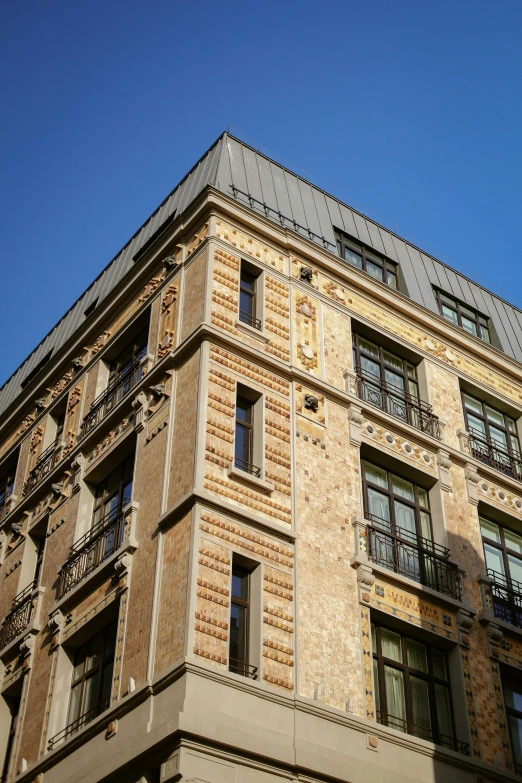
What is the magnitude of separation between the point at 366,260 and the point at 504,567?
9642 millimetres

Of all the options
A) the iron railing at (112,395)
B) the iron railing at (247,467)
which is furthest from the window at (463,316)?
the iron railing at (247,467)

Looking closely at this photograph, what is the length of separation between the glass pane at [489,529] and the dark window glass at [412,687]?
437cm

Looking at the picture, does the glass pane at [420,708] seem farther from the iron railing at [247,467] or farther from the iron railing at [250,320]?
the iron railing at [250,320]

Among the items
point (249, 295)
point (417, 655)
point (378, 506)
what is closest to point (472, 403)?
point (378, 506)

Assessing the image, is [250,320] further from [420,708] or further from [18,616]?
[420,708]

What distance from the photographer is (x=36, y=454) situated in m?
33.3

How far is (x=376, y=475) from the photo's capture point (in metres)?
27.7

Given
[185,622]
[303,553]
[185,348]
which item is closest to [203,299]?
[185,348]

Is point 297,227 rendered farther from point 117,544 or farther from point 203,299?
point 117,544

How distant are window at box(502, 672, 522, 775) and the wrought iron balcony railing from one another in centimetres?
642

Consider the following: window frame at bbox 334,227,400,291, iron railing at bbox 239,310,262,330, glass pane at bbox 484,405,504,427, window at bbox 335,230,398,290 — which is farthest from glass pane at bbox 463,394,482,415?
iron railing at bbox 239,310,262,330

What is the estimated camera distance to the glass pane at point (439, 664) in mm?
25250

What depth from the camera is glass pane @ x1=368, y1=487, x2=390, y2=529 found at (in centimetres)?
2669

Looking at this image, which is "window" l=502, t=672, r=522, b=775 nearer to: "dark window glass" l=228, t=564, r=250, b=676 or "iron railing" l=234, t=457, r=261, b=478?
"dark window glass" l=228, t=564, r=250, b=676
